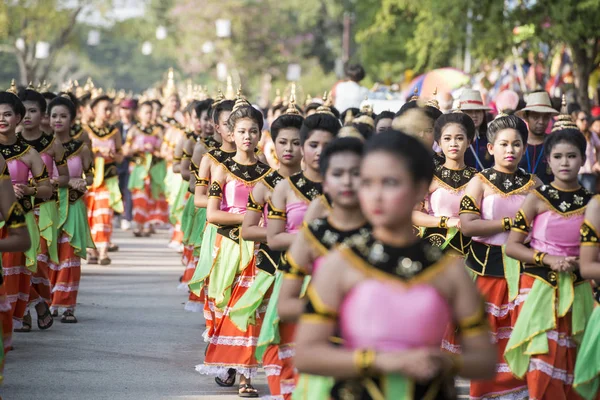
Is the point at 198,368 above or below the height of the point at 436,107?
below

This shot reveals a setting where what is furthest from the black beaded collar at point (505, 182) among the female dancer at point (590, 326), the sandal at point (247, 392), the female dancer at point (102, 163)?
the female dancer at point (102, 163)

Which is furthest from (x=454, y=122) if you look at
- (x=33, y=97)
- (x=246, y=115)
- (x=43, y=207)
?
(x=43, y=207)

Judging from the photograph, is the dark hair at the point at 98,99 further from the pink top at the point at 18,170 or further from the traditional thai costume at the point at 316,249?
the traditional thai costume at the point at 316,249

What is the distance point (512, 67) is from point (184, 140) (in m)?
12.9

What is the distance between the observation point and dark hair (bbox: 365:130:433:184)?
3.93 meters

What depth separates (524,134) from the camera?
26.4ft

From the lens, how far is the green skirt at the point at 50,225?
10781mm

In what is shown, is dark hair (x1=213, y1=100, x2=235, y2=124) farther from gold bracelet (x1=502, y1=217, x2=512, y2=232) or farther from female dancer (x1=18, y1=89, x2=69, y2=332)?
gold bracelet (x1=502, y1=217, x2=512, y2=232)

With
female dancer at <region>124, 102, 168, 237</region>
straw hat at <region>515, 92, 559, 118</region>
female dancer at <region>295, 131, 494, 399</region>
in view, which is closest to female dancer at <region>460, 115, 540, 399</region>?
straw hat at <region>515, 92, 559, 118</region>

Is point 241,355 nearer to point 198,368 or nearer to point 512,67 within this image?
point 198,368

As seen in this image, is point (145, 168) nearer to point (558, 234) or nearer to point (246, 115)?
point (246, 115)

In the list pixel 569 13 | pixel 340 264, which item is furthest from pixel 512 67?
pixel 340 264

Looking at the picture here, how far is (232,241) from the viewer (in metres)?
8.80

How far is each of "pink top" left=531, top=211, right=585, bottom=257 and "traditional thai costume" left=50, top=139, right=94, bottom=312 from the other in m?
5.49
